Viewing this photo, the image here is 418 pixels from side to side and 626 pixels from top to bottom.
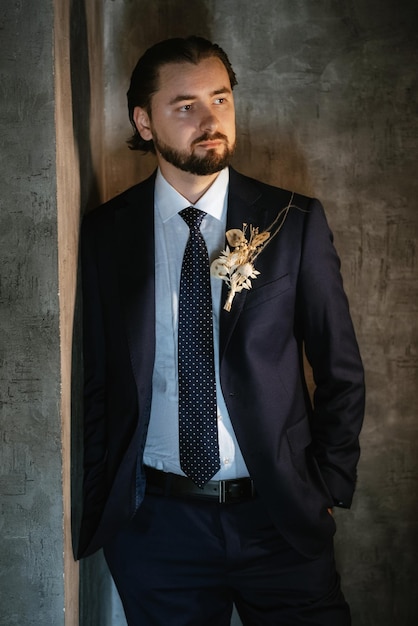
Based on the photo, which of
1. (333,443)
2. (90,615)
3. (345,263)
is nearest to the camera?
(333,443)

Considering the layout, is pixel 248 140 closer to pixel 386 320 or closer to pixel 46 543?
pixel 386 320

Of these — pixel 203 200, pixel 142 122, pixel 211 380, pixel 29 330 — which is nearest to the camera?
pixel 29 330

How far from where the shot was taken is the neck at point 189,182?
2.29 metres

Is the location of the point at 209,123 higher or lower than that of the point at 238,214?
higher

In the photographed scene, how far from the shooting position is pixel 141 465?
229cm

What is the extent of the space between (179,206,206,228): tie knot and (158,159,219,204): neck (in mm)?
72

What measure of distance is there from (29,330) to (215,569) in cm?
95

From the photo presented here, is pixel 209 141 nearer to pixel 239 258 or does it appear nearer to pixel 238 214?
pixel 238 214

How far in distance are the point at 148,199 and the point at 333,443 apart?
99 centimetres

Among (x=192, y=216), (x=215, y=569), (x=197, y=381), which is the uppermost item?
(x=192, y=216)

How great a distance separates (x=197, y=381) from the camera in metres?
2.16

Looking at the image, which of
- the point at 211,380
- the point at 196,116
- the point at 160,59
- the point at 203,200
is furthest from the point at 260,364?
the point at 160,59

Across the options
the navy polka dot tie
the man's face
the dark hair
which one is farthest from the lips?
the navy polka dot tie

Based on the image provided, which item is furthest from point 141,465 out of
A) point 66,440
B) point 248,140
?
point 248,140
